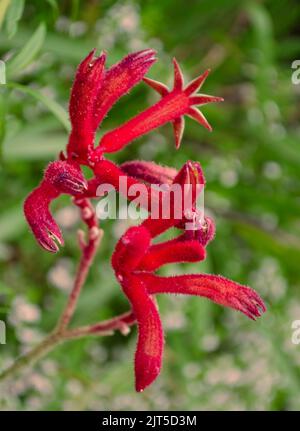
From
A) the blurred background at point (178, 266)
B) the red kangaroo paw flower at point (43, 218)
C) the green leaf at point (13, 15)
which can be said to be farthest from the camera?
the blurred background at point (178, 266)

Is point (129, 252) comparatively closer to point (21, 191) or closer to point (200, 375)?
point (21, 191)

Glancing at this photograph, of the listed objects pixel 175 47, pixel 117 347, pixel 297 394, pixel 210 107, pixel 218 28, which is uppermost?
pixel 218 28

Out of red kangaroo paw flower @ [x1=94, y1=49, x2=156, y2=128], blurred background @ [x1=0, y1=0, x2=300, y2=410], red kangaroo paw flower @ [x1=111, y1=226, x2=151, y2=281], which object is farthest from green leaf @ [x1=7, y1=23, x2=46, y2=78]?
blurred background @ [x1=0, y1=0, x2=300, y2=410]

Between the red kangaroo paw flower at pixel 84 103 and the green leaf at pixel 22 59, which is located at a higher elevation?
the green leaf at pixel 22 59

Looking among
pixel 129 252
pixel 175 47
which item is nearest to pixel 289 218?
pixel 175 47

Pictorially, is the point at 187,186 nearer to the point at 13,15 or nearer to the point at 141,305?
the point at 141,305

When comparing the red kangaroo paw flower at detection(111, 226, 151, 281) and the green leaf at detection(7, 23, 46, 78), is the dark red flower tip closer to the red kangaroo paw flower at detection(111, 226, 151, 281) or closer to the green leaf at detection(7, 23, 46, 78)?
the red kangaroo paw flower at detection(111, 226, 151, 281)

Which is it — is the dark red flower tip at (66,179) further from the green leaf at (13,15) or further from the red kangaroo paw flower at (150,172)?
the green leaf at (13,15)

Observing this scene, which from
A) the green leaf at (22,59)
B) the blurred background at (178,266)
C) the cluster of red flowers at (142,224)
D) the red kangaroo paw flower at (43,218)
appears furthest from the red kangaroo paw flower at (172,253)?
the blurred background at (178,266)
